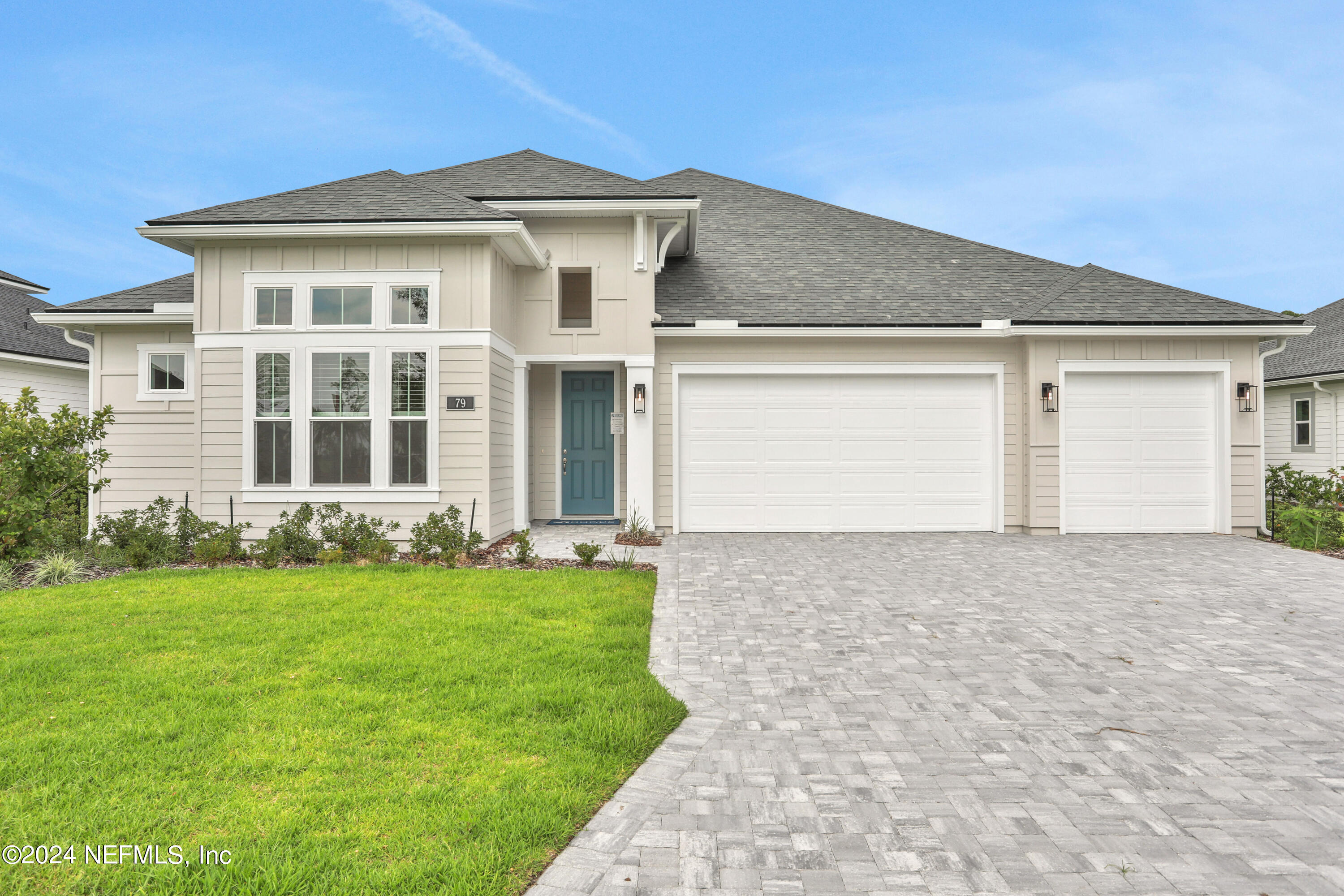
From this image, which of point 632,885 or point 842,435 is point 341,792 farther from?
point 842,435

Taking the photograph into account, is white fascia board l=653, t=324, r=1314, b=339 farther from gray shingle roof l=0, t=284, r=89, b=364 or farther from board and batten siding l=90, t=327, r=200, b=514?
gray shingle roof l=0, t=284, r=89, b=364

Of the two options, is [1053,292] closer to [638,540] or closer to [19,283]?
[638,540]

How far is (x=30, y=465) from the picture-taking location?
7414 mm

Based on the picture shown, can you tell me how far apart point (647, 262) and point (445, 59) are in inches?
444

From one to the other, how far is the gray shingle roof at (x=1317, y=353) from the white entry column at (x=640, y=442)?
46.2ft

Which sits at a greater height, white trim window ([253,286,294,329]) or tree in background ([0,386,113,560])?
white trim window ([253,286,294,329])

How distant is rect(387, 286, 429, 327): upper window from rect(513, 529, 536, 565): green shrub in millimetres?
3250

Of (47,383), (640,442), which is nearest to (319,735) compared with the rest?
(640,442)

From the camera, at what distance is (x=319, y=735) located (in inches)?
129

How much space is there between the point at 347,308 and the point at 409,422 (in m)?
1.77

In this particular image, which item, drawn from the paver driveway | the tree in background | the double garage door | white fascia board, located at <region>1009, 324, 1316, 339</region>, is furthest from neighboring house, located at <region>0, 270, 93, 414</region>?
white fascia board, located at <region>1009, 324, 1316, 339</region>

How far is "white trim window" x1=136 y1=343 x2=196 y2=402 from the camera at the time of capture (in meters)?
11.0

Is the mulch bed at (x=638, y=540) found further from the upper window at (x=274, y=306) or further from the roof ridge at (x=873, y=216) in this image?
the roof ridge at (x=873, y=216)

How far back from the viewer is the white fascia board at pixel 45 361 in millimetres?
13820
